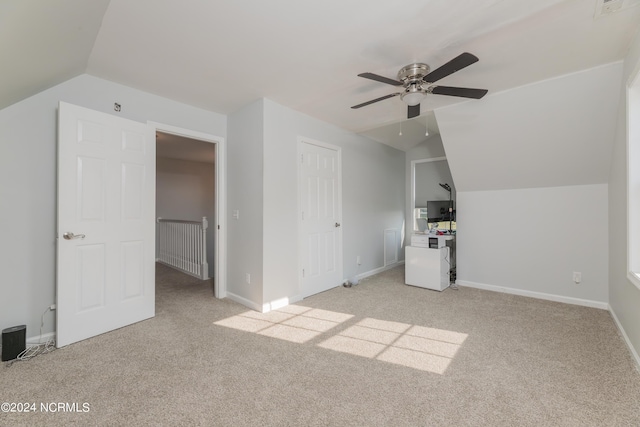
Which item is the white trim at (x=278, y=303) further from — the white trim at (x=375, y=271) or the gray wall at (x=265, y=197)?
the white trim at (x=375, y=271)

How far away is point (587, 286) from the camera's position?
3281 millimetres

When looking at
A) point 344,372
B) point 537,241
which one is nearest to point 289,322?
point 344,372

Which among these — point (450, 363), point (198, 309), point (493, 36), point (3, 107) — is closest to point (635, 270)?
point (450, 363)

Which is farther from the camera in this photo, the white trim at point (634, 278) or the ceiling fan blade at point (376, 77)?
the ceiling fan blade at point (376, 77)

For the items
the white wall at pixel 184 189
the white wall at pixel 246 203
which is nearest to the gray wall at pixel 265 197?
the white wall at pixel 246 203

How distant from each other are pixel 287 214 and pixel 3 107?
257cm

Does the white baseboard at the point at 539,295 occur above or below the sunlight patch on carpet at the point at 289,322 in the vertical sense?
above

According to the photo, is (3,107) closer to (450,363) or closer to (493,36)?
(493,36)

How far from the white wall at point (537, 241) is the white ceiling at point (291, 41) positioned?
5.46ft

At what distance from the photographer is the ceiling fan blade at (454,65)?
181 cm

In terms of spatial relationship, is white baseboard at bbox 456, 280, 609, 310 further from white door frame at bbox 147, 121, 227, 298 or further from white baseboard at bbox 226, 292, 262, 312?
white door frame at bbox 147, 121, 227, 298

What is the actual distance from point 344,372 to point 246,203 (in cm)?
219

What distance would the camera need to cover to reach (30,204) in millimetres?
2297

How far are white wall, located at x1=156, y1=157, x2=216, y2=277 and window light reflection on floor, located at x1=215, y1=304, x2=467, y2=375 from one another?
12.1 ft
